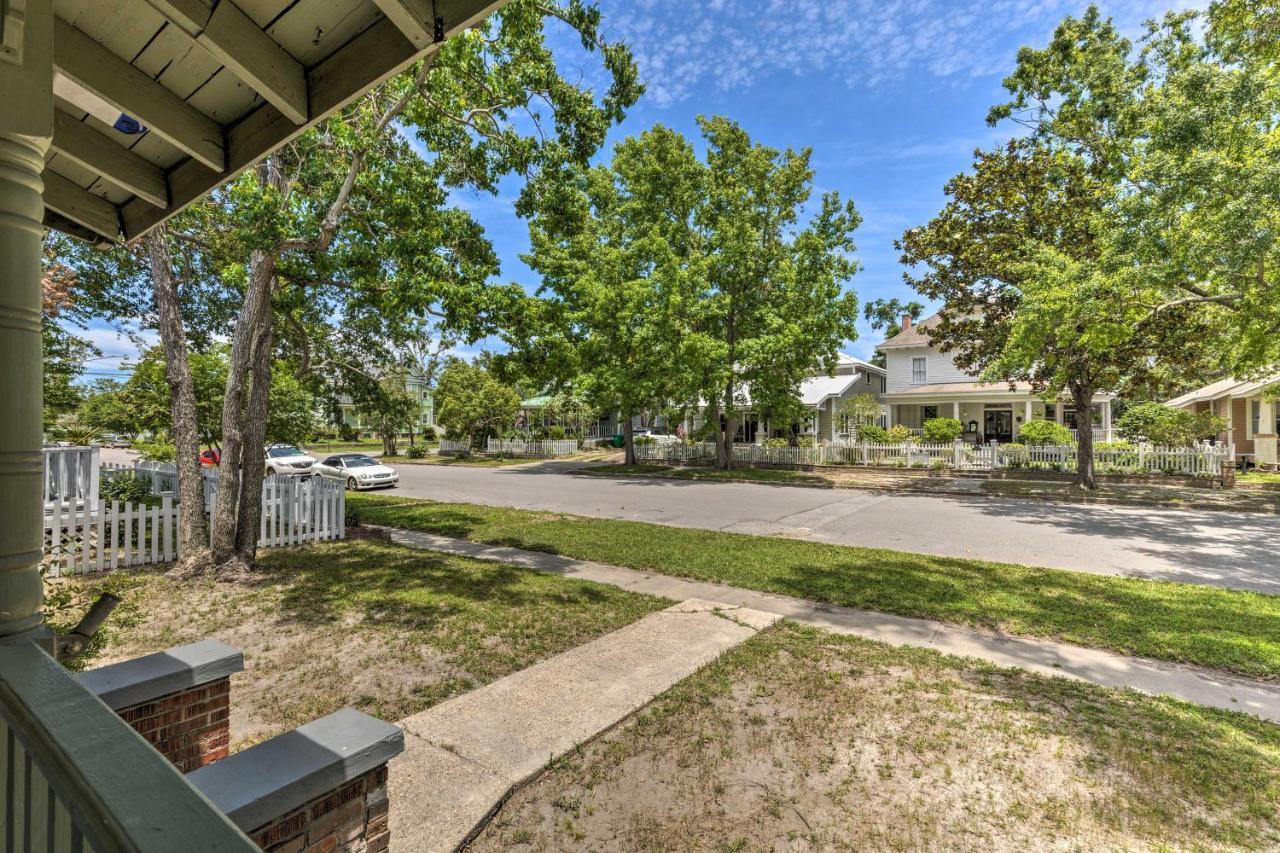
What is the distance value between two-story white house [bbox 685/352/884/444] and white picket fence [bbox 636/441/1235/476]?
3.07 metres

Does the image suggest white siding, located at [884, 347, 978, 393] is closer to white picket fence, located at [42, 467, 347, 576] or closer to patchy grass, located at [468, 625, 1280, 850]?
white picket fence, located at [42, 467, 347, 576]

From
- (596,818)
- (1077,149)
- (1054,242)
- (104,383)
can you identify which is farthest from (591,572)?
(1077,149)

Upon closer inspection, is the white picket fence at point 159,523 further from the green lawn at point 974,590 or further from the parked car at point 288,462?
the parked car at point 288,462

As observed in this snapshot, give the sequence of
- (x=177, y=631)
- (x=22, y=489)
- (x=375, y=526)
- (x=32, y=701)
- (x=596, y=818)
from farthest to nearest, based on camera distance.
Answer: (x=375, y=526) → (x=177, y=631) → (x=596, y=818) → (x=22, y=489) → (x=32, y=701)

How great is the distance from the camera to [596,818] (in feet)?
9.78

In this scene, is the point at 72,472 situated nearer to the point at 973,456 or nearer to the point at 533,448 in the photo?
the point at 973,456

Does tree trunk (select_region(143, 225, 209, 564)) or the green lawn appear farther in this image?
tree trunk (select_region(143, 225, 209, 564))

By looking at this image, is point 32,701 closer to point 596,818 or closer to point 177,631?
point 596,818

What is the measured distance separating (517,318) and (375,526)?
19.3 ft

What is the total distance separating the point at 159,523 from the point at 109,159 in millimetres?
7394

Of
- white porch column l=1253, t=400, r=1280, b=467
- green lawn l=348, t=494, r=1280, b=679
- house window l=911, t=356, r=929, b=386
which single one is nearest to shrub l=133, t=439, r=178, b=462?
green lawn l=348, t=494, r=1280, b=679

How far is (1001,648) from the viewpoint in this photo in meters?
5.26

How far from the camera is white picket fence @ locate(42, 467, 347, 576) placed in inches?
307

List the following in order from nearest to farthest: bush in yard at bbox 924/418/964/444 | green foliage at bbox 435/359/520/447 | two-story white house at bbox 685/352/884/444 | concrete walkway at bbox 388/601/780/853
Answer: concrete walkway at bbox 388/601/780/853 → bush in yard at bbox 924/418/964/444 → two-story white house at bbox 685/352/884/444 → green foliage at bbox 435/359/520/447
